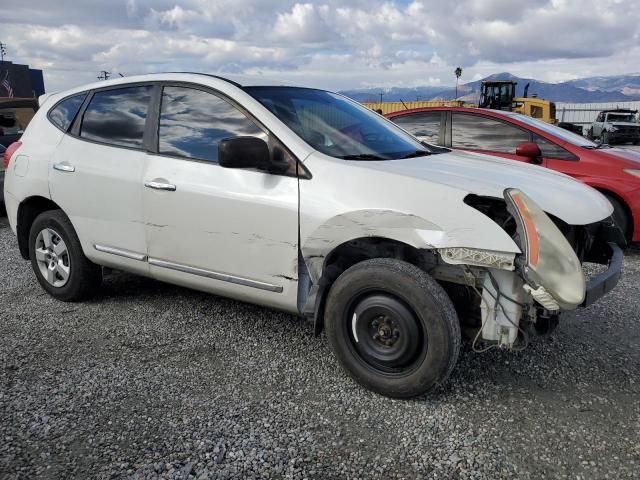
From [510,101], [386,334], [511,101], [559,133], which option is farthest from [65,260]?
[510,101]

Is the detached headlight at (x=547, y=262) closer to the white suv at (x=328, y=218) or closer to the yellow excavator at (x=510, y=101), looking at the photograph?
the white suv at (x=328, y=218)

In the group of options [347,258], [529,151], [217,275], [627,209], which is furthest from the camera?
[627,209]

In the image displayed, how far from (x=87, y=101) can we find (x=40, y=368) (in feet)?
6.84

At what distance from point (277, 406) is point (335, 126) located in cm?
178

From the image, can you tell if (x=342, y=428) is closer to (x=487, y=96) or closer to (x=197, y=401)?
(x=197, y=401)

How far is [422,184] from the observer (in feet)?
9.17

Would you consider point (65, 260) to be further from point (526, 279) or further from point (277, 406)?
point (526, 279)

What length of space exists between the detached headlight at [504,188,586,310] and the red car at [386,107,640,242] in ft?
10.9

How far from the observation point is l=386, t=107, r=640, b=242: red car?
5.69 meters

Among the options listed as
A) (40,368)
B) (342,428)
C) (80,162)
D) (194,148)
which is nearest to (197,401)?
(342,428)

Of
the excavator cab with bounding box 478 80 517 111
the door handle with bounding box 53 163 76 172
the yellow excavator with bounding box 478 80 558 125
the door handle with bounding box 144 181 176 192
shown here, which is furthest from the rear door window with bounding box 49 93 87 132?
the excavator cab with bounding box 478 80 517 111

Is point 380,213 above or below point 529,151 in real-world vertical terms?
below

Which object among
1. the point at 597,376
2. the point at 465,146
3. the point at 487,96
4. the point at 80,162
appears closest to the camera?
the point at 597,376

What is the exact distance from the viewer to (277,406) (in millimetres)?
2881
